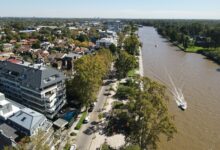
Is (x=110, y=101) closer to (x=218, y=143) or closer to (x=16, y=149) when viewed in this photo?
(x=218, y=143)

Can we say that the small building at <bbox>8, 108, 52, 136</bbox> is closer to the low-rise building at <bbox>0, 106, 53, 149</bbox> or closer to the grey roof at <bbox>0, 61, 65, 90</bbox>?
the low-rise building at <bbox>0, 106, 53, 149</bbox>

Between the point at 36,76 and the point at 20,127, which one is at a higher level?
the point at 36,76

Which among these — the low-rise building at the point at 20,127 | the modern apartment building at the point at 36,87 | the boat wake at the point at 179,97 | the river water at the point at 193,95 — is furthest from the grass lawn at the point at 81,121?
the boat wake at the point at 179,97

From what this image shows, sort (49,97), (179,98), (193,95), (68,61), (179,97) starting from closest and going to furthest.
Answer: (49,97), (179,98), (179,97), (193,95), (68,61)

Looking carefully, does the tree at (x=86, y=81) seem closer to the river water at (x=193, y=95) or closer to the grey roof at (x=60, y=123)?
the grey roof at (x=60, y=123)

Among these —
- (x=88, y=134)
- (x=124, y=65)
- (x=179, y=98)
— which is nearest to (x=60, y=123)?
(x=88, y=134)

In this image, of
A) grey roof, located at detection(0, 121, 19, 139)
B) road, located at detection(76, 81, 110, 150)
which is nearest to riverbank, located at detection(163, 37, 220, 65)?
road, located at detection(76, 81, 110, 150)

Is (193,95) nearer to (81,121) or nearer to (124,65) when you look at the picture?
(124,65)
